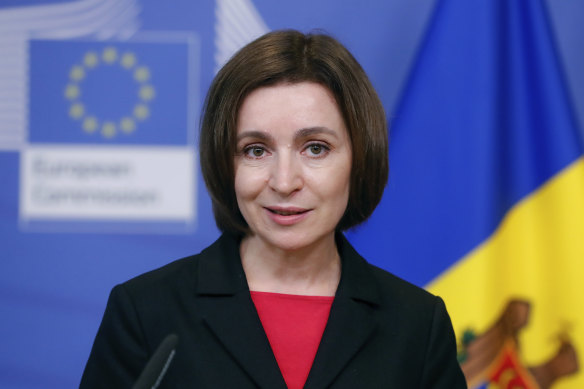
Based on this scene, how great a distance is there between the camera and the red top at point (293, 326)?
1.18 meters

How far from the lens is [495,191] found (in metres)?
2.13

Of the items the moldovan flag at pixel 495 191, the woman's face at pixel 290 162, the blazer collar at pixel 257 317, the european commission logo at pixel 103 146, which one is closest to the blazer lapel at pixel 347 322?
the blazer collar at pixel 257 317

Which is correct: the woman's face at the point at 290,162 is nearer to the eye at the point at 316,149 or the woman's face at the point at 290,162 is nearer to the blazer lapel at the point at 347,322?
the eye at the point at 316,149

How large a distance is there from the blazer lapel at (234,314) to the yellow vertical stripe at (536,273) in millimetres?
1010

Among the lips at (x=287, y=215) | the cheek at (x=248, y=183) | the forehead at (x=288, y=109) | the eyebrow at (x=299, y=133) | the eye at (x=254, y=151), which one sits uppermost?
the forehead at (x=288, y=109)

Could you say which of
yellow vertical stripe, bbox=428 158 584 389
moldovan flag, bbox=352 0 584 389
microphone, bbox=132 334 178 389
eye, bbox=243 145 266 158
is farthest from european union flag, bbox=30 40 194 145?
microphone, bbox=132 334 178 389

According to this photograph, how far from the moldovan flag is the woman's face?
0.95 m

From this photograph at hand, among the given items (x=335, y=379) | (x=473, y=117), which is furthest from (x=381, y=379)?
(x=473, y=117)

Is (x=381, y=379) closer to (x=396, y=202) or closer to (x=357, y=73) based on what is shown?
(x=357, y=73)

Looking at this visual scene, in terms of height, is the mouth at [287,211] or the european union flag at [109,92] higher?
the european union flag at [109,92]

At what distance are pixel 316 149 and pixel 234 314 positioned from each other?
29cm

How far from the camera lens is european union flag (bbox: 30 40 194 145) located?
2.18 meters

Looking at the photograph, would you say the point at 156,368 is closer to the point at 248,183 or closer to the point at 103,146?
the point at 248,183

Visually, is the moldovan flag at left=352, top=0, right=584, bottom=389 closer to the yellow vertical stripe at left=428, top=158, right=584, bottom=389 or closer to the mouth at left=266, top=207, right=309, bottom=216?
the yellow vertical stripe at left=428, top=158, right=584, bottom=389
